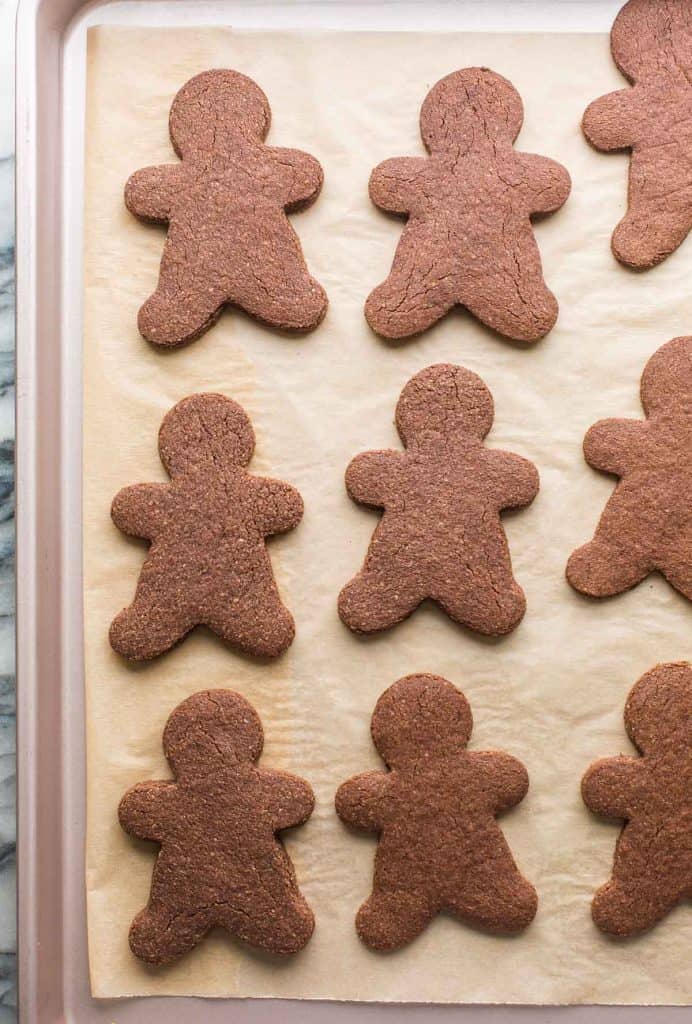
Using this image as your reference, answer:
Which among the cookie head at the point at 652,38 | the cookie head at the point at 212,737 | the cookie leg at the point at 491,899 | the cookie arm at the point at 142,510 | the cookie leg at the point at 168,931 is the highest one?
the cookie head at the point at 652,38

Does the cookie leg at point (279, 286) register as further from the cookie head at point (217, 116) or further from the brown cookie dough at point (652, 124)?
the brown cookie dough at point (652, 124)

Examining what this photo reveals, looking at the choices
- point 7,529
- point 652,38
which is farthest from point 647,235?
point 7,529

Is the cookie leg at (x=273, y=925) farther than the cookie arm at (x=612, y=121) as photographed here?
No

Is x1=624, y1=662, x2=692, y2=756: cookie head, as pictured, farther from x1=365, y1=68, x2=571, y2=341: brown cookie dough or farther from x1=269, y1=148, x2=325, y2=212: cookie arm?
x1=269, y1=148, x2=325, y2=212: cookie arm

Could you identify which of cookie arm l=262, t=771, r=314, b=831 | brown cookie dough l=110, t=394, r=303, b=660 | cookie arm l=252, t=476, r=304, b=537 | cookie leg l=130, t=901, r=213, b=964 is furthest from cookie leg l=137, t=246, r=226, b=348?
cookie leg l=130, t=901, r=213, b=964

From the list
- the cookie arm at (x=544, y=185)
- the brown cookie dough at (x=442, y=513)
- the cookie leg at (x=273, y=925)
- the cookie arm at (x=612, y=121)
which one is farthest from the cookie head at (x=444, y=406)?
the cookie leg at (x=273, y=925)

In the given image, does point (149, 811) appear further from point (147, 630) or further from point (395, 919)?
point (395, 919)
